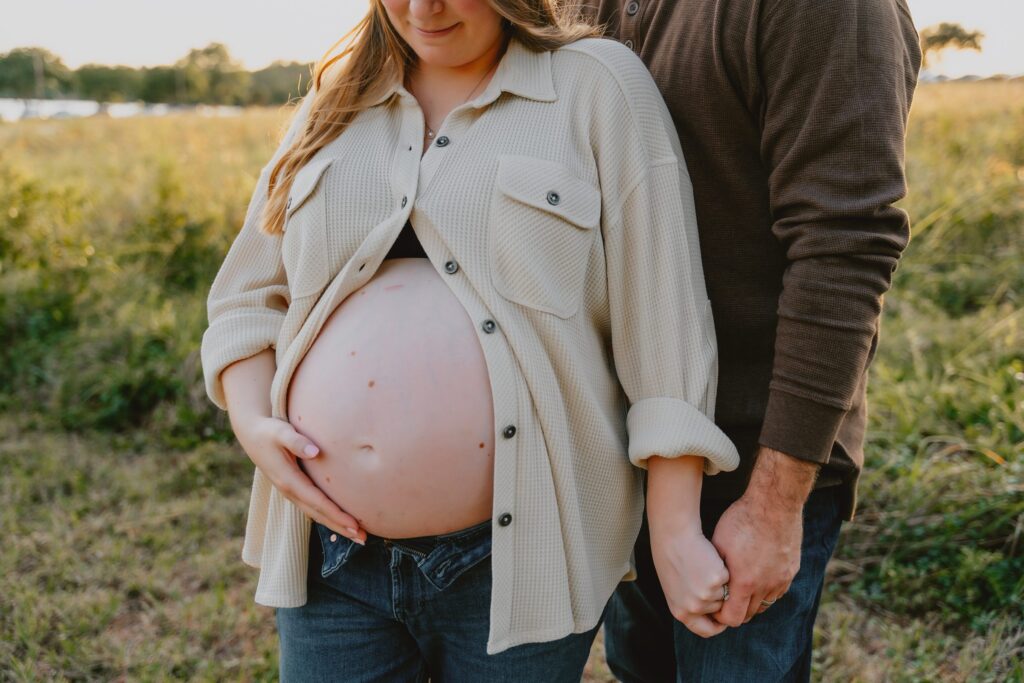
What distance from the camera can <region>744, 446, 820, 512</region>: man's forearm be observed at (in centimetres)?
141

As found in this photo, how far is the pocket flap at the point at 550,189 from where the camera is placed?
1.44 meters

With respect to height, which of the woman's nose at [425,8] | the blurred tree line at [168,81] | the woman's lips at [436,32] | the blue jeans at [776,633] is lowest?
the blurred tree line at [168,81]

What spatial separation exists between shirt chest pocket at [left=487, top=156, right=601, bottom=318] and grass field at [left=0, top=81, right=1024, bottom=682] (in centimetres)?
112

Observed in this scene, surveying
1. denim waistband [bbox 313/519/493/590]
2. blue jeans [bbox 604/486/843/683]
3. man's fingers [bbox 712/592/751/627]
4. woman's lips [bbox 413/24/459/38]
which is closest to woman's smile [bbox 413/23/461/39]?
woman's lips [bbox 413/24/459/38]

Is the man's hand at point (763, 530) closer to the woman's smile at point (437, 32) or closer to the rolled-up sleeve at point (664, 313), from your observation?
the rolled-up sleeve at point (664, 313)

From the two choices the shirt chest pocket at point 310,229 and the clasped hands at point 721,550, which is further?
the shirt chest pocket at point 310,229

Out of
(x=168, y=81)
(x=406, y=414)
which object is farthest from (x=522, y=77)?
(x=168, y=81)

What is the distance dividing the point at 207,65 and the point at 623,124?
55.9m

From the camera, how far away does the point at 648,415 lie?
147 centimetres

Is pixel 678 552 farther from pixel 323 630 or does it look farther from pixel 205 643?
pixel 205 643

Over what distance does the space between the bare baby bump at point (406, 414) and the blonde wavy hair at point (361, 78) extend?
0.31m

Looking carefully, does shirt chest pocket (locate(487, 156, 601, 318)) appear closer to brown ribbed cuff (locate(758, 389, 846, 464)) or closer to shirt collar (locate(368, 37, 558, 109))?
shirt collar (locate(368, 37, 558, 109))

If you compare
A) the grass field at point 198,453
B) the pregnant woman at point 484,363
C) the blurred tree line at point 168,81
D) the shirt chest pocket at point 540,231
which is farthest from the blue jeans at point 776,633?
the blurred tree line at point 168,81

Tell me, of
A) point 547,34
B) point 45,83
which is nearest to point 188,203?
point 547,34
